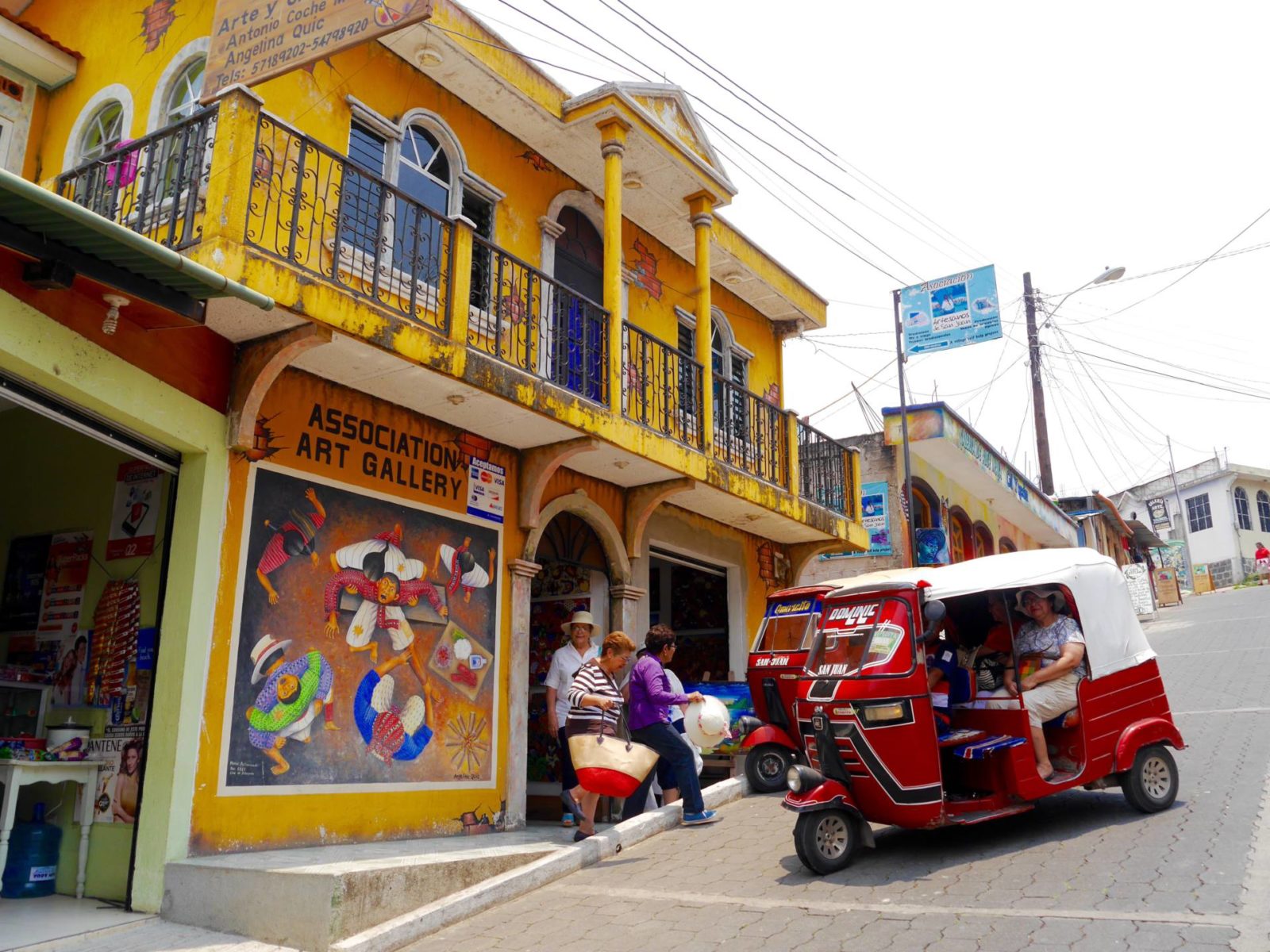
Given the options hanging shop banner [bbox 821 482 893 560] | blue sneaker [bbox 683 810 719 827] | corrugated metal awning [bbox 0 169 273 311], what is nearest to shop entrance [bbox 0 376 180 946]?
corrugated metal awning [bbox 0 169 273 311]

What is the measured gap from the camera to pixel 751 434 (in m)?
12.7

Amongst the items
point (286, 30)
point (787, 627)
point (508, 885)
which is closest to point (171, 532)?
point (508, 885)

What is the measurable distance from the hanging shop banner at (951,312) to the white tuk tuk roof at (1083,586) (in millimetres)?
7799

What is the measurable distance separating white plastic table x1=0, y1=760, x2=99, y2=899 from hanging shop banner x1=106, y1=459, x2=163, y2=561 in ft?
5.16

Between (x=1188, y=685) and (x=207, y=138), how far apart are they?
14.5 m

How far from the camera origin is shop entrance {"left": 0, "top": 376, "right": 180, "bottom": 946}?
6.66 m

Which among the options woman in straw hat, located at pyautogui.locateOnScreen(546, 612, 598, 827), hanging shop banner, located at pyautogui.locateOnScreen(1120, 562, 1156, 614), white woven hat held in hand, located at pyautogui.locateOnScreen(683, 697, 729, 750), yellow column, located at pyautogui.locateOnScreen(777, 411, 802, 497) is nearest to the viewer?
white woven hat held in hand, located at pyautogui.locateOnScreen(683, 697, 729, 750)

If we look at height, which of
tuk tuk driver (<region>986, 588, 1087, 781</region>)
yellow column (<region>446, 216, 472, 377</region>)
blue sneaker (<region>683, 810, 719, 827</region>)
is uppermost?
yellow column (<region>446, 216, 472, 377</region>)

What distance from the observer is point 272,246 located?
23.7ft

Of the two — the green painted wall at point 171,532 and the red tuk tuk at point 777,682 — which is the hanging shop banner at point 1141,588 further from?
the green painted wall at point 171,532

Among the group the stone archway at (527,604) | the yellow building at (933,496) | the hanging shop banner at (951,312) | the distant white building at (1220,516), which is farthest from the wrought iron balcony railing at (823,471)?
the distant white building at (1220,516)

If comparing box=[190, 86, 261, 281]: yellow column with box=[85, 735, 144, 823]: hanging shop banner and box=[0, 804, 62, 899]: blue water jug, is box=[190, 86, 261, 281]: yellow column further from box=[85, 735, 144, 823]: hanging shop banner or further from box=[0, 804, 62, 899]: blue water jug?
box=[0, 804, 62, 899]: blue water jug

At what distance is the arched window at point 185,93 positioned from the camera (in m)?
8.46

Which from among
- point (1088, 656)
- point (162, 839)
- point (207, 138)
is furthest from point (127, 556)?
point (1088, 656)
